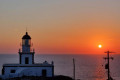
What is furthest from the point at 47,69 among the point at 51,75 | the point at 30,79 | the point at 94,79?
the point at 94,79

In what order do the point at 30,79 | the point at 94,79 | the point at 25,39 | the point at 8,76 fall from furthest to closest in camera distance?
the point at 94,79, the point at 25,39, the point at 8,76, the point at 30,79

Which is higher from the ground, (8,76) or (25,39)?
(25,39)

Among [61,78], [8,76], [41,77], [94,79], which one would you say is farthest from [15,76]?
[94,79]

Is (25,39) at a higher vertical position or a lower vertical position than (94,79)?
higher

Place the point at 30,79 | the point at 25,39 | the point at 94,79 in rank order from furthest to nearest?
1. the point at 94,79
2. the point at 25,39
3. the point at 30,79

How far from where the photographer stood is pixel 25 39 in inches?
2356

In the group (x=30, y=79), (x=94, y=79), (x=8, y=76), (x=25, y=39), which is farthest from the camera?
(x=94, y=79)

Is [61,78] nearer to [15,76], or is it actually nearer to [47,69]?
[47,69]

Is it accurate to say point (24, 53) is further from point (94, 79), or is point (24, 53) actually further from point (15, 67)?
point (94, 79)

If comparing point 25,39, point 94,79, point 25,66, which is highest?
point 25,39

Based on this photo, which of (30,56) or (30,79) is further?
(30,56)

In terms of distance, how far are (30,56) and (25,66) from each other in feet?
8.94

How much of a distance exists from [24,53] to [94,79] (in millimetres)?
54805

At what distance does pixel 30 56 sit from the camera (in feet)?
193
